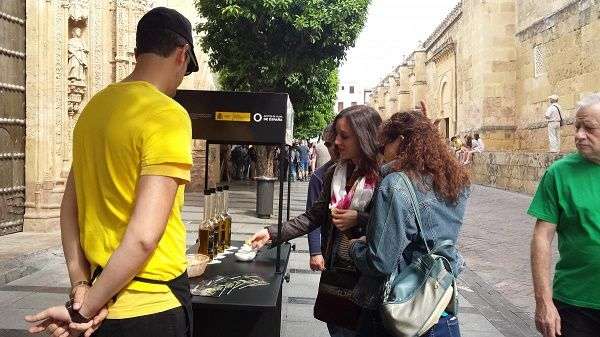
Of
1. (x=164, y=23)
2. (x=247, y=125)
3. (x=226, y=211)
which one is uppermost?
(x=164, y=23)

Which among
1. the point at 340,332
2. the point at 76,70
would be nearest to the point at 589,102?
the point at 340,332

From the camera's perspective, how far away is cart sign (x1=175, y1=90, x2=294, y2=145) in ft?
11.2

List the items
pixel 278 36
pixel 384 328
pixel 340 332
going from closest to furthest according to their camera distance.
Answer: pixel 384 328, pixel 340 332, pixel 278 36

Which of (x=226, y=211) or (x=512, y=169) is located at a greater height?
(x=512, y=169)

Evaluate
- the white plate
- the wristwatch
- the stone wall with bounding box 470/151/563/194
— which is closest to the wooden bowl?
the white plate

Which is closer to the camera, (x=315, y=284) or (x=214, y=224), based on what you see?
(x=214, y=224)

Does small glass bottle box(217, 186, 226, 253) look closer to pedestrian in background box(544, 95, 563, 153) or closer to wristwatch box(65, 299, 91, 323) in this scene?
wristwatch box(65, 299, 91, 323)

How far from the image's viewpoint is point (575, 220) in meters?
2.62

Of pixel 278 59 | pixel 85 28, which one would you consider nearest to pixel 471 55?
pixel 278 59

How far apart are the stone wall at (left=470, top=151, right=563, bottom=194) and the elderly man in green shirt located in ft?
41.0

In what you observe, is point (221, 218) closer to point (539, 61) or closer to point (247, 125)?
point (247, 125)

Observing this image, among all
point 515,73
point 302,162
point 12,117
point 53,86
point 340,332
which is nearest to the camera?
point 340,332

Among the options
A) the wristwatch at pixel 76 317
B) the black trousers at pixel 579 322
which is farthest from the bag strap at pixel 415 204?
the wristwatch at pixel 76 317

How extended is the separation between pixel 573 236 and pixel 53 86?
8.49 meters
